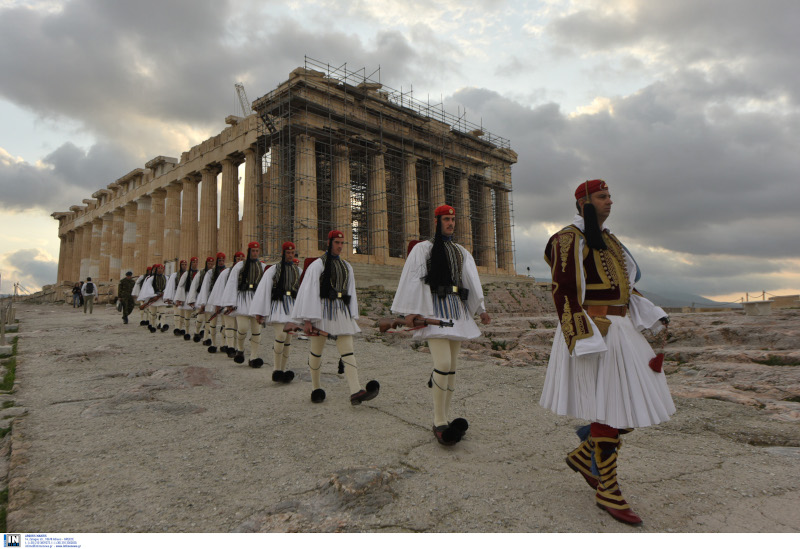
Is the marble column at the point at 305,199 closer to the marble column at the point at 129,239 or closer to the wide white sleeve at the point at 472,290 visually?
the wide white sleeve at the point at 472,290

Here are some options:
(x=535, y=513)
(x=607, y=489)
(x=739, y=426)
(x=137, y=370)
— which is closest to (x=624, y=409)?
(x=607, y=489)

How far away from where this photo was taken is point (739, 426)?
4316mm

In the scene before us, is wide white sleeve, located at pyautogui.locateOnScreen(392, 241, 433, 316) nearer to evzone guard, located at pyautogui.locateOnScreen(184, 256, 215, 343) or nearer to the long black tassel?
the long black tassel

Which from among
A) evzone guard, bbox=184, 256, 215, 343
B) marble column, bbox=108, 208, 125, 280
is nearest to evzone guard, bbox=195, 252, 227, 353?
evzone guard, bbox=184, 256, 215, 343

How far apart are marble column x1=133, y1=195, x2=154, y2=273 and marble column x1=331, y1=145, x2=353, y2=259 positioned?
19422mm

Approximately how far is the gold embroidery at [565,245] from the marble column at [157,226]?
3776cm

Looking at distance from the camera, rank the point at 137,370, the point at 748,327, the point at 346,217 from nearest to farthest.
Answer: the point at 137,370 < the point at 748,327 < the point at 346,217

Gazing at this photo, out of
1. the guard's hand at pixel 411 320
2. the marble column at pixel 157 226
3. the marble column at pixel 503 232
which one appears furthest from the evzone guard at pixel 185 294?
the marble column at pixel 503 232

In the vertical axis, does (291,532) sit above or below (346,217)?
below

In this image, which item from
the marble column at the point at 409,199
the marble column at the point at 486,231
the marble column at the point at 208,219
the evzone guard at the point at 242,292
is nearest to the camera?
the evzone guard at the point at 242,292

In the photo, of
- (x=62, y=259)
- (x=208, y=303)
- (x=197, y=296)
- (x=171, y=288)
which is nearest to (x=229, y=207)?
(x=171, y=288)

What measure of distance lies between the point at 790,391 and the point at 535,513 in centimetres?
475

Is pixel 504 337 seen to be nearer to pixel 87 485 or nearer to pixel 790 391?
pixel 790 391

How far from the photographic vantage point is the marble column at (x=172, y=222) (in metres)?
33.3
